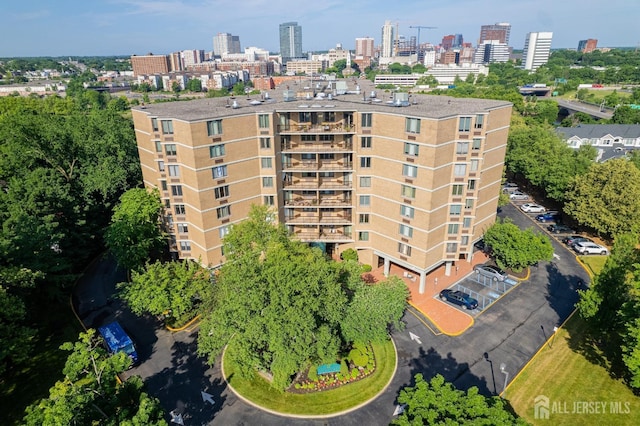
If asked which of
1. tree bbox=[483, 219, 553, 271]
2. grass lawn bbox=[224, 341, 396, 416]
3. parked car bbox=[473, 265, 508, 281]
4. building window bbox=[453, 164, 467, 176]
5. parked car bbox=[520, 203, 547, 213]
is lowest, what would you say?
grass lawn bbox=[224, 341, 396, 416]

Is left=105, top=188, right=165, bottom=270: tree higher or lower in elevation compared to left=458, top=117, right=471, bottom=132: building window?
lower

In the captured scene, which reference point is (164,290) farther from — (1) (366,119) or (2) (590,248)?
(2) (590,248)

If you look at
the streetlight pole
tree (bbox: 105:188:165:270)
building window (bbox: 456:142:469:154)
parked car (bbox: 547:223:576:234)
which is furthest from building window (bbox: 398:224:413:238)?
parked car (bbox: 547:223:576:234)

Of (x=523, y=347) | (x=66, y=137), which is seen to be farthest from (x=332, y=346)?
(x=66, y=137)

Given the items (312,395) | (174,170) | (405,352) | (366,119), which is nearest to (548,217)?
(366,119)

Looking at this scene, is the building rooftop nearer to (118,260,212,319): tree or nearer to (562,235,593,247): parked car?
(118,260,212,319): tree

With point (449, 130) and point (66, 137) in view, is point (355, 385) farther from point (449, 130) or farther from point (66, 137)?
point (66, 137)

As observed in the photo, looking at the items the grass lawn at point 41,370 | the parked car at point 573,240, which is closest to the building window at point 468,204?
the parked car at point 573,240
